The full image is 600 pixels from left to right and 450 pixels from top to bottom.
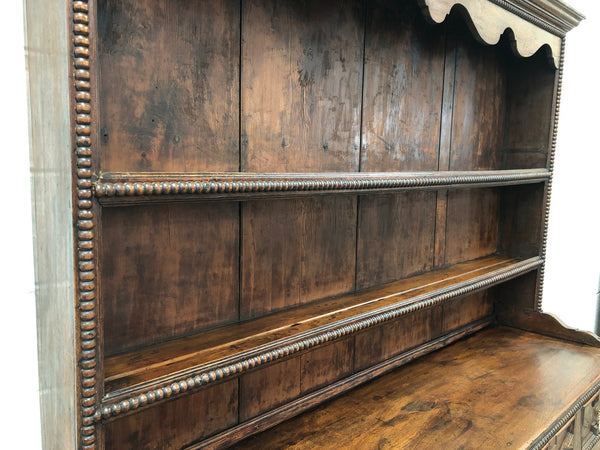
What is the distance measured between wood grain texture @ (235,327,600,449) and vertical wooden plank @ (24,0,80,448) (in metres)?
0.51

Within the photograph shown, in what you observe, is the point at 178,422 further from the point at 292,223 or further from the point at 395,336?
the point at 395,336

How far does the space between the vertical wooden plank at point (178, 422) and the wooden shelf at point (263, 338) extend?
0.12 meters

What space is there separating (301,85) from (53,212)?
2.23 ft

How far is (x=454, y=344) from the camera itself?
1.96 metres

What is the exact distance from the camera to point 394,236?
5.38 feet

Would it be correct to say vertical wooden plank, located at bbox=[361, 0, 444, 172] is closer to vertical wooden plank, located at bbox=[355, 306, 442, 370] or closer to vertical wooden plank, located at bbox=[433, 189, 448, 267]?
→ vertical wooden plank, located at bbox=[433, 189, 448, 267]

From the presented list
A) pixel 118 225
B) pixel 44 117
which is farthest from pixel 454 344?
pixel 44 117

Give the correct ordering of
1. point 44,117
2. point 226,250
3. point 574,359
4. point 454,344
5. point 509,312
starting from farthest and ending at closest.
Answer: point 509,312 → point 454,344 → point 574,359 → point 226,250 → point 44,117

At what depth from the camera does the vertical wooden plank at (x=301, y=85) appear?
1158 mm

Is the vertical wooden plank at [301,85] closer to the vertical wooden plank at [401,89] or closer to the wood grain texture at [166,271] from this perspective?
the vertical wooden plank at [401,89]

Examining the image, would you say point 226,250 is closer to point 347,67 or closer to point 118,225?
point 118,225

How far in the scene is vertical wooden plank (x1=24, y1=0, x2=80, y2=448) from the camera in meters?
0.75

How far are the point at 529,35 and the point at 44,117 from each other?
4.98 ft

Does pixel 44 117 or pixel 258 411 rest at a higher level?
pixel 44 117
